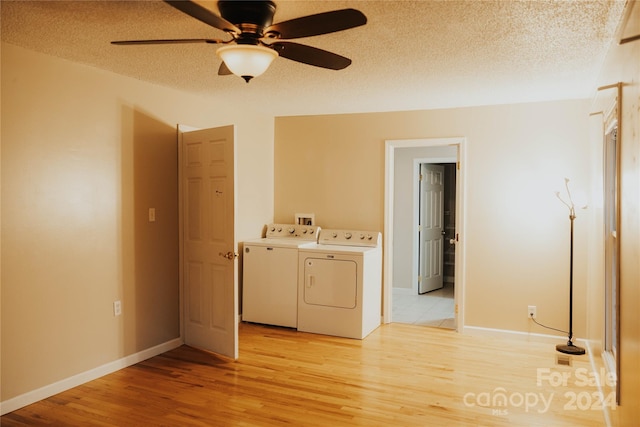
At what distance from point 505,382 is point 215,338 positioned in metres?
2.31

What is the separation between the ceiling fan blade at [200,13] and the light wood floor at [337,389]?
221cm

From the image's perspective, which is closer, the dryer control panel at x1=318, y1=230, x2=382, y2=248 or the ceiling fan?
the ceiling fan

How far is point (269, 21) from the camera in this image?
218cm

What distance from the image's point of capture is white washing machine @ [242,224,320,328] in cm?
484

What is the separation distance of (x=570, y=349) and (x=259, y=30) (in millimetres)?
3705

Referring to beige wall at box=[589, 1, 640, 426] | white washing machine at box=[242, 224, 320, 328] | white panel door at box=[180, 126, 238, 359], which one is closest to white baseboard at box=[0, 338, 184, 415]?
white panel door at box=[180, 126, 238, 359]

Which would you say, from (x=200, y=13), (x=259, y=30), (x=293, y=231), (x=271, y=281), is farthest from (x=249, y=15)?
(x=293, y=231)

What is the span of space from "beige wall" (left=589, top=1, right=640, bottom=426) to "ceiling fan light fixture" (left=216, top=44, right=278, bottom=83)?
4.95ft

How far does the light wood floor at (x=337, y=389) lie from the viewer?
2934 mm

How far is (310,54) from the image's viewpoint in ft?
7.68

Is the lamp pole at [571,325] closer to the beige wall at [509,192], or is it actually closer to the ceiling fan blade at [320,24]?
the beige wall at [509,192]

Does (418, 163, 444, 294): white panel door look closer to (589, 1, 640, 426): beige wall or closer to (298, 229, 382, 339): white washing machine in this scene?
(298, 229, 382, 339): white washing machine

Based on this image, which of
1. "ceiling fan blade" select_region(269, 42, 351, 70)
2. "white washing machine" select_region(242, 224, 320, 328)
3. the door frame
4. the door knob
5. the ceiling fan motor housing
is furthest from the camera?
"white washing machine" select_region(242, 224, 320, 328)

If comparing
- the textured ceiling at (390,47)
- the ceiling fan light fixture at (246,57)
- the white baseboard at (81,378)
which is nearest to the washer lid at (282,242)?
the white baseboard at (81,378)
